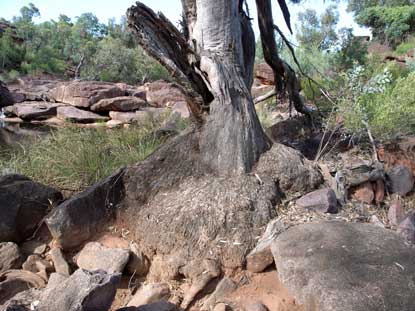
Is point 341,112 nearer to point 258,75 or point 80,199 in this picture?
point 80,199

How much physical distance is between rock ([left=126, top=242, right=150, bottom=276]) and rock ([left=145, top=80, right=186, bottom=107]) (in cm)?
1385

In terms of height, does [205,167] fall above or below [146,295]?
above

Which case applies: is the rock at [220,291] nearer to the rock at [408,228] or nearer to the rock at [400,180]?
the rock at [408,228]

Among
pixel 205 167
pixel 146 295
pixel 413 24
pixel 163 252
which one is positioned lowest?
pixel 146 295

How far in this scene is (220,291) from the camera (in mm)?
2090

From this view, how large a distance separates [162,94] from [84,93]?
3519 millimetres

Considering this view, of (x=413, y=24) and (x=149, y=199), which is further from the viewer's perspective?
(x=413, y=24)

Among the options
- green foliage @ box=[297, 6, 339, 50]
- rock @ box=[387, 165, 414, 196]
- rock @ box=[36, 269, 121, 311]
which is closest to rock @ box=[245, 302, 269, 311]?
rock @ box=[36, 269, 121, 311]

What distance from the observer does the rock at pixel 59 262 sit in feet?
7.81

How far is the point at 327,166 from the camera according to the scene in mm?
3057

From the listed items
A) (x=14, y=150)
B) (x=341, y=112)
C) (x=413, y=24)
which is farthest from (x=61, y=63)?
(x=341, y=112)

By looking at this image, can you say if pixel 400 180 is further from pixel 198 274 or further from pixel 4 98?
pixel 4 98

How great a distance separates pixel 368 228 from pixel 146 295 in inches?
52.8

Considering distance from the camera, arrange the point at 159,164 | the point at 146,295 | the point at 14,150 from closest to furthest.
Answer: the point at 146,295 < the point at 159,164 < the point at 14,150
